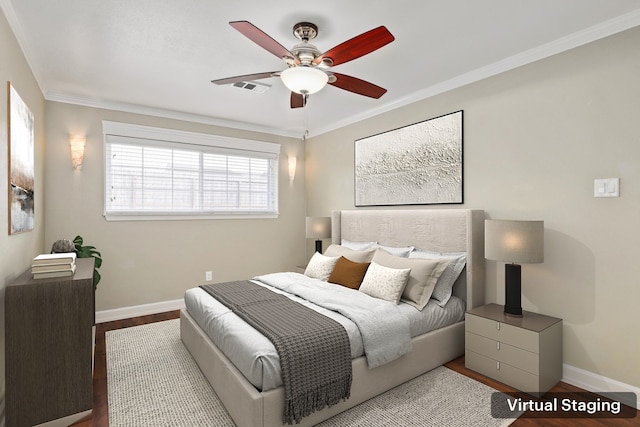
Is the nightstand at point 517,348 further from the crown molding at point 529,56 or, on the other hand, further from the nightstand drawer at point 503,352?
the crown molding at point 529,56

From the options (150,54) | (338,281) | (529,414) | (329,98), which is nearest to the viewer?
(529,414)

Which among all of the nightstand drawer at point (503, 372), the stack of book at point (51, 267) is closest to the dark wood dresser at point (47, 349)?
the stack of book at point (51, 267)

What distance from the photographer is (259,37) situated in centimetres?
→ 193

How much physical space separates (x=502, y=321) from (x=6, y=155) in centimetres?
369

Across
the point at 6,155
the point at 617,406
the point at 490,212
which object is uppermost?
the point at 6,155

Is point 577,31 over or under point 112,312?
over

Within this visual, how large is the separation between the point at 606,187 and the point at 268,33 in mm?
2688

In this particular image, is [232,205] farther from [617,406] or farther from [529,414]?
[617,406]

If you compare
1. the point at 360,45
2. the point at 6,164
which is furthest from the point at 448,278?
the point at 6,164

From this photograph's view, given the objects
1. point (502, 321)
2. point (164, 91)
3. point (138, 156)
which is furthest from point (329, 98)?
point (502, 321)

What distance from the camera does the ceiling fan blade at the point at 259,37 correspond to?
177 centimetres

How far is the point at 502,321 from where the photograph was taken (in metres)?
2.53

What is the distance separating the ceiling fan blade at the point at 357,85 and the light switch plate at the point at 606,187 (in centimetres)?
169

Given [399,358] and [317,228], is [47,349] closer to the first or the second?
[399,358]
